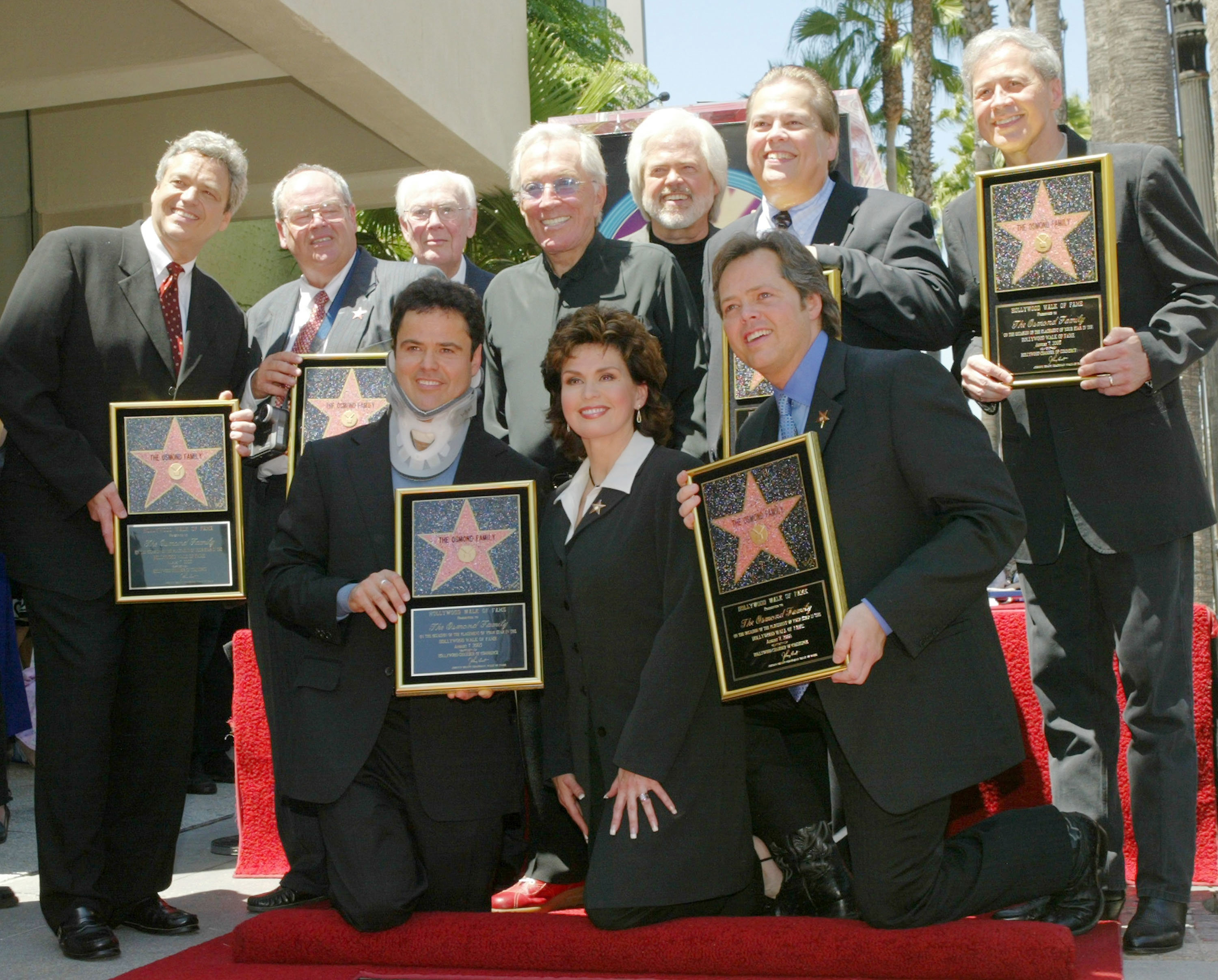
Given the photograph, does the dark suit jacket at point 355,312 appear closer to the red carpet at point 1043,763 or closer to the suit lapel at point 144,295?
the suit lapel at point 144,295

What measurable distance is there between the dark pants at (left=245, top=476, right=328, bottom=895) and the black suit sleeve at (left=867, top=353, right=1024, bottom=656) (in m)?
2.26

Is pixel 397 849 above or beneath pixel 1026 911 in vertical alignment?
above

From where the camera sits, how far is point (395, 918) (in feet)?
12.7

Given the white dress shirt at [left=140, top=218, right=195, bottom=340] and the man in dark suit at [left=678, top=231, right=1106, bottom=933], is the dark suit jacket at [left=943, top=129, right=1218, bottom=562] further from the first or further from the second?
the white dress shirt at [left=140, top=218, right=195, bottom=340]

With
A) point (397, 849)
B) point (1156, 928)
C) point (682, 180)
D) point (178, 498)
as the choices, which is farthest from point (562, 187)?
point (1156, 928)

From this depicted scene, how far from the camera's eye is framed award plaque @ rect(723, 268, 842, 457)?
4.06 metres

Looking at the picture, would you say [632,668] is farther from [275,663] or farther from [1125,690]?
[275,663]

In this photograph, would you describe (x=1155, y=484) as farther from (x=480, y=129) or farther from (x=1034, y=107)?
(x=480, y=129)

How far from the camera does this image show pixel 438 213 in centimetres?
536

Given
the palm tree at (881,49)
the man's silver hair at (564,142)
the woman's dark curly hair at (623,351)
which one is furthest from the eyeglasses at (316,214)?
the palm tree at (881,49)

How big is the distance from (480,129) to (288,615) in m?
8.85

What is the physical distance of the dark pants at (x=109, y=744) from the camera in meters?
4.26

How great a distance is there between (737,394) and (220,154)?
2.03m

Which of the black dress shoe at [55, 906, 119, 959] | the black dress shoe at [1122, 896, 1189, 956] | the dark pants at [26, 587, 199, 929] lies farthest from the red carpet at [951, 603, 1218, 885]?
the black dress shoe at [55, 906, 119, 959]
